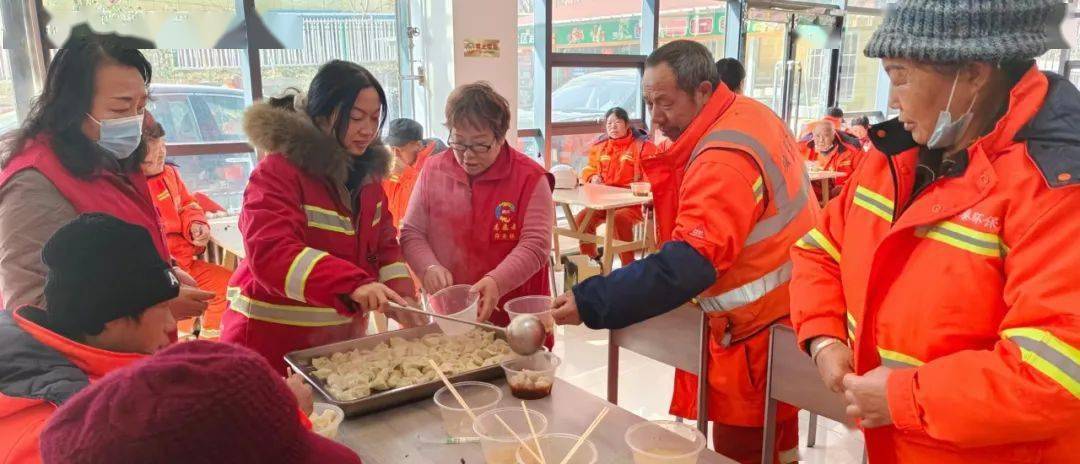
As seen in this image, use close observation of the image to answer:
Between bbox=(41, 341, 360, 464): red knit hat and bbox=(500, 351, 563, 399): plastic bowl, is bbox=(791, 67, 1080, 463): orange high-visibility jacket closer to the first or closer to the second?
bbox=(500, 351, 563, 399): plastic bowl

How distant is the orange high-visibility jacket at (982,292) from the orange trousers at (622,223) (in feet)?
14.8

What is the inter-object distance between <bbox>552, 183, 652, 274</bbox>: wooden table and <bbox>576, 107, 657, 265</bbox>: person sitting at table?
0.14m

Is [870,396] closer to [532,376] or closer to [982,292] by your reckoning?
[982,292]

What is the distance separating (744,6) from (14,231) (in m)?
7.33

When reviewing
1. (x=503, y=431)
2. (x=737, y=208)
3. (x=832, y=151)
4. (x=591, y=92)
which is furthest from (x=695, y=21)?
(x=503, y=431)

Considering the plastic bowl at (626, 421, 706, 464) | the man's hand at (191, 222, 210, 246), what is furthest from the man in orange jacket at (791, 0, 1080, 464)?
the man's hand at (191, 222, 210, 246)

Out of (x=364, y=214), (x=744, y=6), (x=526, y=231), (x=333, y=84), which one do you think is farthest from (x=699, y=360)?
(x=744, y=6)

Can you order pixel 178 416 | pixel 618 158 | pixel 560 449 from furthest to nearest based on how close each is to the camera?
1. pixel 618 158
2. pixel 560 449
3. pixel 178 416

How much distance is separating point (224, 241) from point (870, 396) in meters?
3.55

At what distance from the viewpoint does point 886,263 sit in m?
1.10

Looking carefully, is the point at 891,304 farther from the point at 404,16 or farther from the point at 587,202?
the point at 404,16

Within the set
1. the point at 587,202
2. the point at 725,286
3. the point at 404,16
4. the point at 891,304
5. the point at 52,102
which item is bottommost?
the point at 587,202

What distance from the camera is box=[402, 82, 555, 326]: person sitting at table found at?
6.67ft

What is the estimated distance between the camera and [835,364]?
1227mm
